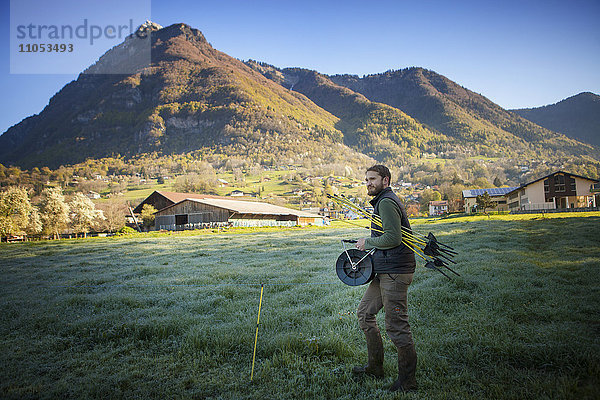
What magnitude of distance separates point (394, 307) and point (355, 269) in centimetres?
84

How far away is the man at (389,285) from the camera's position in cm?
385

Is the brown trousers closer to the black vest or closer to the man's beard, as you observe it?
the black vest

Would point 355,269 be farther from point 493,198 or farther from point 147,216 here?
point 493,198

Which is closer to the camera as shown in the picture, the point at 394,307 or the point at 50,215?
the point at 394,307

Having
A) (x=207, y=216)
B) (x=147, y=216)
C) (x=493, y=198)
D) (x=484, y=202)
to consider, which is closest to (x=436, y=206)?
(x=493, y=198)

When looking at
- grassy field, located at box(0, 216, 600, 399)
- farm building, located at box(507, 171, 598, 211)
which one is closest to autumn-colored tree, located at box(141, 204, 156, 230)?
grassy field, located at box(0, 216, 600, 399)

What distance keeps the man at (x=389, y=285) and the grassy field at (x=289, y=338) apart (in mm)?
272

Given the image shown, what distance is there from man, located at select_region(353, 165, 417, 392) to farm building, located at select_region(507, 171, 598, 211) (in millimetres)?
67818

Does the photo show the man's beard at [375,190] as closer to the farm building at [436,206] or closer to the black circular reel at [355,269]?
the black circular reel at [355,269]

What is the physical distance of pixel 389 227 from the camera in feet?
12.9

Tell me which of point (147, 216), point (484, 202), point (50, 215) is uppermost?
point (50, 215)

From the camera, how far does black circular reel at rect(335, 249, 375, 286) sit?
434 centimetres

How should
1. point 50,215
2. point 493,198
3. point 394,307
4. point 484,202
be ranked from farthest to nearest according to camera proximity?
point 493,198 < point 484,202 < point 50,215 < point 394,307

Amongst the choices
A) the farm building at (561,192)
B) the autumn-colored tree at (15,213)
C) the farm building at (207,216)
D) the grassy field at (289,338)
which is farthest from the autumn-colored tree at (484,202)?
the autumn-colored tree at (15,213)
